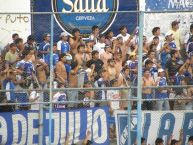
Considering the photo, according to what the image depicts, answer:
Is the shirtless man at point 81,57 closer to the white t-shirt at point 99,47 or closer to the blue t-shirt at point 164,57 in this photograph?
the white t-shirt at point 99,47

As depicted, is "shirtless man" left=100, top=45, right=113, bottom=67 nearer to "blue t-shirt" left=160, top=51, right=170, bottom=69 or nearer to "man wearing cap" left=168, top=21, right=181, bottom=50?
"blue t-shirt" left=160, top=51, right=170, bottom=69

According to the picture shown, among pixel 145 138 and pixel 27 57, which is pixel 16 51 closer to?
pixel 27 57

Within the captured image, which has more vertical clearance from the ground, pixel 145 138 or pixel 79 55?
pixel 79 55

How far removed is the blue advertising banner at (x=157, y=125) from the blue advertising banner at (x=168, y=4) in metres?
7.81

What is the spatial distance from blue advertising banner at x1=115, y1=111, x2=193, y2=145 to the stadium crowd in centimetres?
16

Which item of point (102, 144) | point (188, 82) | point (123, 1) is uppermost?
point (123, 1)

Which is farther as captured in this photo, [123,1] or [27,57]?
[123,1]

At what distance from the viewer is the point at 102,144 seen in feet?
49.5

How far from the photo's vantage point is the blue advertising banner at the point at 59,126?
1483 centimetres

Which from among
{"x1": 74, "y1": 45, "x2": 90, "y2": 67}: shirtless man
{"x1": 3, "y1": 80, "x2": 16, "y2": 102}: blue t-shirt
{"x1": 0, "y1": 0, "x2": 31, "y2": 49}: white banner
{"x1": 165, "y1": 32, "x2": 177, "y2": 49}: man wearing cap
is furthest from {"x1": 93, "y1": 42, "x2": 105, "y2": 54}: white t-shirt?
{"x1": 3, "y1": 80, "x2": 16, "y2": 102}: blue t-shirt

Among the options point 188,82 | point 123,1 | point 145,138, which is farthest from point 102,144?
point 123,1

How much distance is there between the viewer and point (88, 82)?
15.0m

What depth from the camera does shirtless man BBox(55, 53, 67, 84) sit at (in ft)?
48.8

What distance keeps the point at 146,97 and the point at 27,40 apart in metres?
2.40
